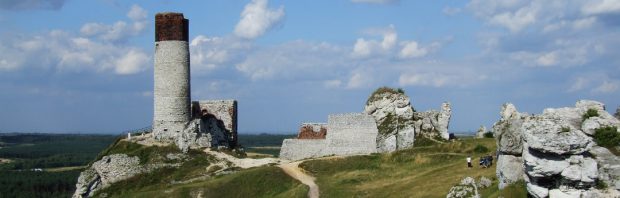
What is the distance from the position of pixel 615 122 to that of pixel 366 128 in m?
25.6

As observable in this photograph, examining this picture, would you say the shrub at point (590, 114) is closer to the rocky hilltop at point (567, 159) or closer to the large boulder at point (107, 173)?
the rocky hilltop at point (567, 159)

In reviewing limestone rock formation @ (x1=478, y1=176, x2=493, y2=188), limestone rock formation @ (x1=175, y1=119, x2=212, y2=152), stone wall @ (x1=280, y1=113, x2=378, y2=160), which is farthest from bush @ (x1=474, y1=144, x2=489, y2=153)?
limestone rock formation @ (x1=175, y1=119, x2=212, y2=152)

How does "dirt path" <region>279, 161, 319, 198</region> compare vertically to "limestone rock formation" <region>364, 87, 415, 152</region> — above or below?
below

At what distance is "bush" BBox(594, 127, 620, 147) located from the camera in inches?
1131

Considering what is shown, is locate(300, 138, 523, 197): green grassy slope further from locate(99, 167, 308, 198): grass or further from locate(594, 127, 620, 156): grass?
locate(594, 127, 620, 156): grass

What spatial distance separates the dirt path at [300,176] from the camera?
142 ft

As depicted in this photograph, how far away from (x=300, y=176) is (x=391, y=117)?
9284mm

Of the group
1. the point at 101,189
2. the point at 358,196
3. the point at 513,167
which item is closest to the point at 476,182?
the point at 513,167

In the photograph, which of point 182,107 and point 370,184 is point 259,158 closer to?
point 182,107

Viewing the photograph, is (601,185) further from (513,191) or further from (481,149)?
(481,149)

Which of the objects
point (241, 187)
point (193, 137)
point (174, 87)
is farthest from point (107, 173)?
point (241, 187)

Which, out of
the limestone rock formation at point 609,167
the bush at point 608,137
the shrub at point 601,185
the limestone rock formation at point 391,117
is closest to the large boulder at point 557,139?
the limestone rock formation at point 609,167

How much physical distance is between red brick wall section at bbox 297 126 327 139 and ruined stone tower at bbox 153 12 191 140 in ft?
30.4

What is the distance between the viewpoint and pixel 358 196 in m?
39.9
